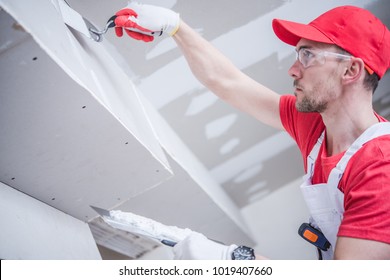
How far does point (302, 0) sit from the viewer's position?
6.17ft

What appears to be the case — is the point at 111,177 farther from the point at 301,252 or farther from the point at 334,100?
the point at 301,252

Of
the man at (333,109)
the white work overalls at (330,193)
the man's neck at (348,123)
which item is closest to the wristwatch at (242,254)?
the man at (333,109)

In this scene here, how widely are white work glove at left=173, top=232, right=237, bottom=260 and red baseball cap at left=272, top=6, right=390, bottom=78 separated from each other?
0.78 meters

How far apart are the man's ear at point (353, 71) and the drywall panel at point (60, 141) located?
0.74 m

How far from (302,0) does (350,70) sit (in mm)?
629

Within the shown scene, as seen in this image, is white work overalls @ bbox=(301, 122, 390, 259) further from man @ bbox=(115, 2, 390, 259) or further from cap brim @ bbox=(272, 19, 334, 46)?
cap brim @ bbox=(272, 19, 334, 46)

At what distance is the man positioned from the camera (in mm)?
1189

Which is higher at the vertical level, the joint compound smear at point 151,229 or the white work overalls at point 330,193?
the joint compound smear at point 151,229

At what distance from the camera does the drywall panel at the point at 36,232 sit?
42.6 inches

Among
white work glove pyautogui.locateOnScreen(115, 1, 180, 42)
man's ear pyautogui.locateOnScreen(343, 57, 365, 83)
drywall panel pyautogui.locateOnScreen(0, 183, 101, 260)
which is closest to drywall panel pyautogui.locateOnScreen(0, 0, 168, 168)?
white work glove pyautogui.locateOnScreen(115, 1, 180, 42)

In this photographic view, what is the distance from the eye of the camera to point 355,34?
1.40 m

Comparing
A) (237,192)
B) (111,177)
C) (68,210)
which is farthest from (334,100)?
(237,192)

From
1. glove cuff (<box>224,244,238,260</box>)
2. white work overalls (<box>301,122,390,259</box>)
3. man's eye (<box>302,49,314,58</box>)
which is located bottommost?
white work overalls (<box>301,122,390,259</box>)

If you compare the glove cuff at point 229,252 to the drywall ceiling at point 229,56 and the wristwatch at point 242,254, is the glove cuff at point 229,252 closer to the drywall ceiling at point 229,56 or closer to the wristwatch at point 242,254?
the wristwatch at point 242,254
